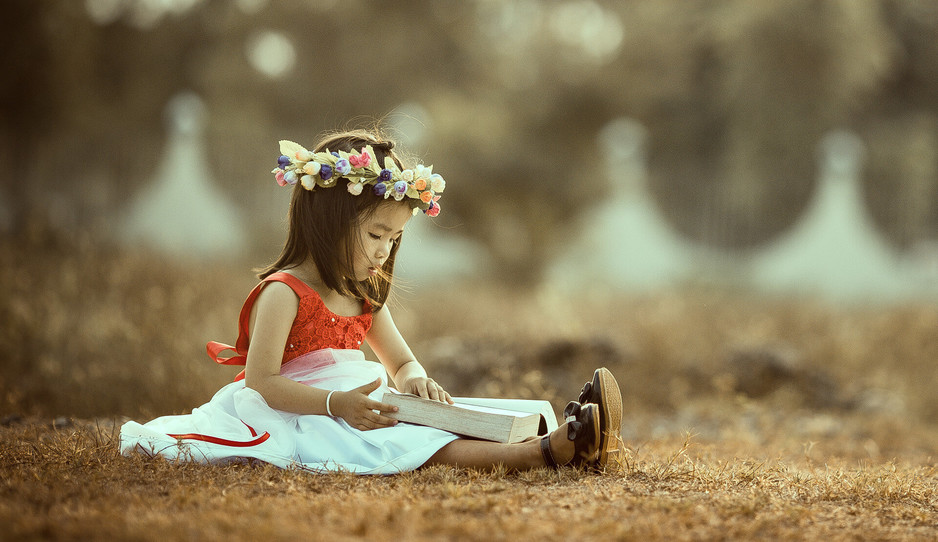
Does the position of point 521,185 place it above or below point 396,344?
above

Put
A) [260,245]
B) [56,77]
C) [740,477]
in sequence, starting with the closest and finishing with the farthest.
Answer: [740,477] < [56,77] < [260,245]

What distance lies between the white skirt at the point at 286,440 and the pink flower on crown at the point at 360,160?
0.80 m

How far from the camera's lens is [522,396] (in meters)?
4.73

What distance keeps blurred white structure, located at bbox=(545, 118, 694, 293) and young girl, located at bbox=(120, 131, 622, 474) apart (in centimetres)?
764

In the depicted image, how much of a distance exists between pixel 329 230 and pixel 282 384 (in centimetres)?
59

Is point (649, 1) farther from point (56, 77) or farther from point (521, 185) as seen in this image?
point (56, 77)

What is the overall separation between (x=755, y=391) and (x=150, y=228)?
7.54 m

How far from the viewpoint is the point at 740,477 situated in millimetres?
2730

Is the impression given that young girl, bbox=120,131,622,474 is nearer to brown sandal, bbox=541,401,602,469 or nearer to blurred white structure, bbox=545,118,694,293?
brown sandal, bbox=541,401,602,469

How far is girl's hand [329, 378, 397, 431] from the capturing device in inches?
104

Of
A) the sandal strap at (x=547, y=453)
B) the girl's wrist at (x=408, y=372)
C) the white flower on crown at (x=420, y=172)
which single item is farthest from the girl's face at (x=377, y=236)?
the sandal strap at (x=547, y=453)

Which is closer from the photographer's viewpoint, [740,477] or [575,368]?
[740,477]

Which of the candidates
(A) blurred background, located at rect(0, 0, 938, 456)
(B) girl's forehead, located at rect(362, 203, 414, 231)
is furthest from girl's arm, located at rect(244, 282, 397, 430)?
(A) blurred background, located at rect(0, 0, 938, 456)

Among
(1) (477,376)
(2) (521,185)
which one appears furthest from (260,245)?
(1) (477,376)
